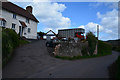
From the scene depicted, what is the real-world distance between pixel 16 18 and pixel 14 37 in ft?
33.3

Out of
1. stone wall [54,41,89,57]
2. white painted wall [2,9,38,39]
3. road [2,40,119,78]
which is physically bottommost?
road [2,40,119,78]

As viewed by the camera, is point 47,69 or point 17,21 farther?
point 17,21

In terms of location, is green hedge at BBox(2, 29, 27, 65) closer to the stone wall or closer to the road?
the road

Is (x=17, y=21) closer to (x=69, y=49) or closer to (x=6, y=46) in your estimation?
(x=69, y=49)

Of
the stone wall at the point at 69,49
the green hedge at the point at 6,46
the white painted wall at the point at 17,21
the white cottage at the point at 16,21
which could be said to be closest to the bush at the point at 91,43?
the stone wall at the point at 69,49

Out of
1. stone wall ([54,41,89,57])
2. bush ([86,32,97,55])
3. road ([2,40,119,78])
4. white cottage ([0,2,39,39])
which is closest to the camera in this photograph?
road ([2,40,119,78])

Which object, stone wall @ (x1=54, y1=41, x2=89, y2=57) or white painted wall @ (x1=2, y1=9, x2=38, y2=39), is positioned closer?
stone wall @ (x1=54, y1=41, x2=89, y2=57)

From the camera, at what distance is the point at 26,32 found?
76.8 feet

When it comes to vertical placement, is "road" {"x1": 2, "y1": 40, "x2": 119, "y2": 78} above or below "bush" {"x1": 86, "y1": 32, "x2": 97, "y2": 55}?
below

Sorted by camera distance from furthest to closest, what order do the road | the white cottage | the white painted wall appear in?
the white painted wall → the white cottage → the road

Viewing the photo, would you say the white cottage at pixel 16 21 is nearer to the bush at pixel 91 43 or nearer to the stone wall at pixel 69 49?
the stone wall at pixel 69 49

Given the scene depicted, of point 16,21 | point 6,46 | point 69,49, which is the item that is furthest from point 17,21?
point 6,46

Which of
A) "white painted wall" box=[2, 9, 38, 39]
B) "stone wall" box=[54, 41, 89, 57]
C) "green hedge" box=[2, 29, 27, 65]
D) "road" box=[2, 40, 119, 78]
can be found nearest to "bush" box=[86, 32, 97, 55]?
"stone wall" box=[54, 41, 89, 57]

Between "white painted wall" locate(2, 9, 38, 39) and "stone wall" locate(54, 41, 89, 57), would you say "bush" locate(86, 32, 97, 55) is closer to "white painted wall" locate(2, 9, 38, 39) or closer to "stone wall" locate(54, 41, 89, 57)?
"stone wall" locate(54, 41, 89, 57)
